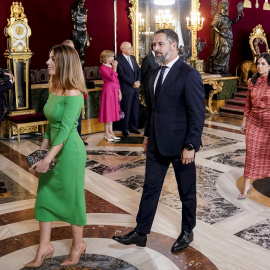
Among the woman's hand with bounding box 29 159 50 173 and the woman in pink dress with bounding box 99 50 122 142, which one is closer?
the woman's hand with bounding box 29 159 50 173

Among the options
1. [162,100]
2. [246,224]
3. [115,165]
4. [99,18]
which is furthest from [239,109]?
[162,100]

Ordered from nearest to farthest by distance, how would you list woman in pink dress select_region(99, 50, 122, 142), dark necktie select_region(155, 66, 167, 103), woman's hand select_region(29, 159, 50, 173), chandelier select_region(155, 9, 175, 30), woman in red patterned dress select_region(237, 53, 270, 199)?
1. woman's hand select_region(29, 159, 50, 173)
2. dark necktie select_region(155, 66, 167, 103)
3. woman in red patterned dress select_region(237, 53, 270, 199)
4. woman in pink dress select_region(99, 50, 122, 142)
5. chandelier select_region(155, 9, 175, 30)

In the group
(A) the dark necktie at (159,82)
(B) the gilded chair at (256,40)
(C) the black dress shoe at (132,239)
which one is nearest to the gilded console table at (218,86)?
(B) the gilded chair at (256,40)

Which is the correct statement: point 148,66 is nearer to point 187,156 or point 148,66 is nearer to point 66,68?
point 187,156

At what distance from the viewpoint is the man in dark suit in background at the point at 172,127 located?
296 cm

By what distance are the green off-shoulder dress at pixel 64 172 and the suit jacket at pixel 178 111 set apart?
0.61 m

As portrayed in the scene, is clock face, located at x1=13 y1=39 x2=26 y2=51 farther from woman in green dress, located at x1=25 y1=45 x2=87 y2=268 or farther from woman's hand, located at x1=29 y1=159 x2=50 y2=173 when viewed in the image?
woman's hand, located at x1=29 y1=159 x2=50 y2=173

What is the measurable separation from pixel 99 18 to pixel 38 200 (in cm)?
718

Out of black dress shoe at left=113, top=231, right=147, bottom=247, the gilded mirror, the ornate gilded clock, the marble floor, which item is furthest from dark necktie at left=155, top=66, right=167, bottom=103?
the gilded mirror

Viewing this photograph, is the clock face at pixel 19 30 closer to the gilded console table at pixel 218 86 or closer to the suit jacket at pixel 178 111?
the gilded console table at pixel 218 86

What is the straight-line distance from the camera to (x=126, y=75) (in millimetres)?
7574

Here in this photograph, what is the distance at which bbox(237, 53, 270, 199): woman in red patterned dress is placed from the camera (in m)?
4.32

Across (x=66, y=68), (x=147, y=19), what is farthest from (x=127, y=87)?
(x=66, y=68)

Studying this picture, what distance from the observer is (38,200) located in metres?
2.88
